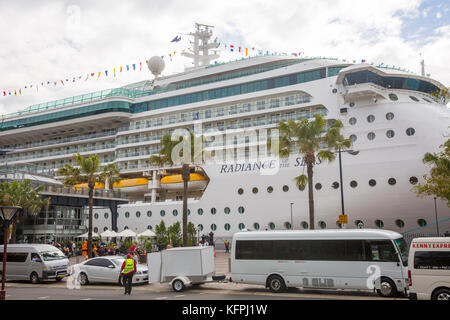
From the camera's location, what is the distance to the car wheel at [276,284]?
559 inches

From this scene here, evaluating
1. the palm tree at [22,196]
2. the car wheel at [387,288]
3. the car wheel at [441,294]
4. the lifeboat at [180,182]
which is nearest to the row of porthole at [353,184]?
the lifeboat at [180,182]

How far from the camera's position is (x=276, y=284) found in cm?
1430

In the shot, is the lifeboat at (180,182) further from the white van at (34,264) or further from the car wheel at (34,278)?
the car wheel at (34,278)

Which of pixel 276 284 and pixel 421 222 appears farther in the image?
pixel 421 222

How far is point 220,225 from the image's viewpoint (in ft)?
98.6

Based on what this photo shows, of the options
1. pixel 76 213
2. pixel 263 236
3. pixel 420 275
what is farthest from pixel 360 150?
pixel 76 213

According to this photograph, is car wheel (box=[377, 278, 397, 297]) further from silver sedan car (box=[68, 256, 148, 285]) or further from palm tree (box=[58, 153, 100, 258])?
palm tree (box=[58, 153, 100, 258])

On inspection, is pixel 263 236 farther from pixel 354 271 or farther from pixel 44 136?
pixel 44 136

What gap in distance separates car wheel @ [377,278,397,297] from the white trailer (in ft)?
18.8

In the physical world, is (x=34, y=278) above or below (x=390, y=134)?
below

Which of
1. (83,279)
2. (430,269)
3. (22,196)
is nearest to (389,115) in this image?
(430,269)

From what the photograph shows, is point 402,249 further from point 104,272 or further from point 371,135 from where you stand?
point 371,135

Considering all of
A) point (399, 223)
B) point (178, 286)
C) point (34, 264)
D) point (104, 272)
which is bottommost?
point (178, 286)

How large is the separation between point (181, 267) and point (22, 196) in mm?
19036
